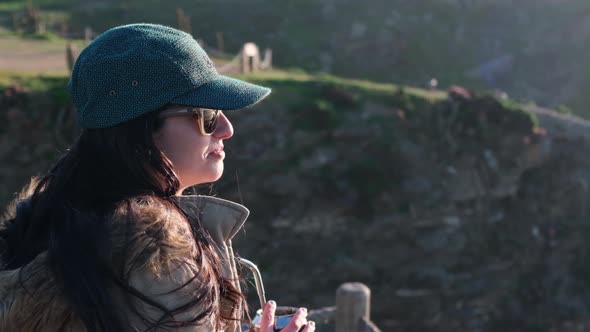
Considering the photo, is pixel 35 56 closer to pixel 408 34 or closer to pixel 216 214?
pixel 216 214

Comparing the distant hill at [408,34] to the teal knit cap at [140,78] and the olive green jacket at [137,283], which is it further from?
the olive green jacket at [137,283]

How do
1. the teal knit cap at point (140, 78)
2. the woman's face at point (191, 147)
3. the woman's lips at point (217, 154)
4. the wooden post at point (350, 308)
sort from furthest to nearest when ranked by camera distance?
the wooden post at point (350, 308) → the woman's lips at point (217, 154) → the woman's face at point (191, 147) → the teal knit cap at point (140, 78)

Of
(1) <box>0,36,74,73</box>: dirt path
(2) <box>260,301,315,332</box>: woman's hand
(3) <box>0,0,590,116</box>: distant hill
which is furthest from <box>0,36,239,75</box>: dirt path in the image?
(2) <box>260,301,315,332</box>: woman's hand

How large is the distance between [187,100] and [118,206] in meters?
0.41

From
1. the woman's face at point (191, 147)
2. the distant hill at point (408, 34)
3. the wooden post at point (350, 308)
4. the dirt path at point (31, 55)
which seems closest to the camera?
the woman's face at point (191, 147)

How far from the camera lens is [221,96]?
215 cm

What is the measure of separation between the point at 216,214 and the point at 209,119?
364 mm

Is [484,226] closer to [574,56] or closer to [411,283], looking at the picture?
[411,283]

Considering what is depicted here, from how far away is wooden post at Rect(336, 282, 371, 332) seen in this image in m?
5.51

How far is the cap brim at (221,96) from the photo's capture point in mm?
2109

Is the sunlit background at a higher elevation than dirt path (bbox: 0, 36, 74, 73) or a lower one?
lower

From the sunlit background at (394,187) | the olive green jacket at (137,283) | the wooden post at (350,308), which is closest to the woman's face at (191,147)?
the olive green jacket at (137,283)

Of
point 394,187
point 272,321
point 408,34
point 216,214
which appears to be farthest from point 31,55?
point 408,34

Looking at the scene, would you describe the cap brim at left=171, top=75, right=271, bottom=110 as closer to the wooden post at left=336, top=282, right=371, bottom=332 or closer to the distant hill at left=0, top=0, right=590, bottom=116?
the wooden post at left=336, top=282, right=371, bottom=332
